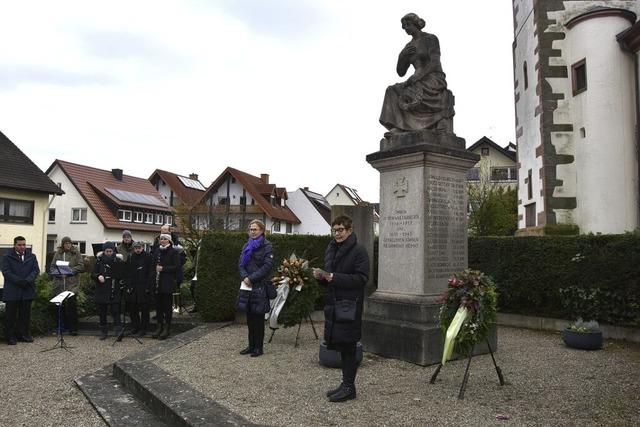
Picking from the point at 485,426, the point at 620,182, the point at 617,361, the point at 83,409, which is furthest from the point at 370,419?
the point at 620,182

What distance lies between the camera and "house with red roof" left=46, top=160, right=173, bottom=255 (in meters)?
41.2

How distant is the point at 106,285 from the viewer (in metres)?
9.89

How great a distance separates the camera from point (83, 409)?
18.4 feet

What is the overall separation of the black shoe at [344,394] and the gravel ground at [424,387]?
75 mm

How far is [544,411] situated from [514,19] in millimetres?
19945

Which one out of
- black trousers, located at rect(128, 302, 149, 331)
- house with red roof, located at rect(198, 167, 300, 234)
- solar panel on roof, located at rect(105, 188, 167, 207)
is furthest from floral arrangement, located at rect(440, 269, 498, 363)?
solar panel on roof, located at rect(105, 188, 167, 207)

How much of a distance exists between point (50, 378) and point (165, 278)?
9.09ft

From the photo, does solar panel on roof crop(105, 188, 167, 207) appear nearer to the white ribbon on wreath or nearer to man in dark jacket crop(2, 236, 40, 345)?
man in dark jacket crop(2, 236, 40, 345)

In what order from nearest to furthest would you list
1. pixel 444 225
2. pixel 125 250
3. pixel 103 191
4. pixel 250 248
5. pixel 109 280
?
pixel 444 225 → pixel 250 248 → pixel 109 280 → pixel 125 250 → pixel 103 191

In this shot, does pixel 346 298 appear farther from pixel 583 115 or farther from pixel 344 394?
pixel 583 115

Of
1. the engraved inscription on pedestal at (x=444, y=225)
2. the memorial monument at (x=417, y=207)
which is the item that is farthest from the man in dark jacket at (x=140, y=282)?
the engraved inscription on pedestal at (x=444, y=225)

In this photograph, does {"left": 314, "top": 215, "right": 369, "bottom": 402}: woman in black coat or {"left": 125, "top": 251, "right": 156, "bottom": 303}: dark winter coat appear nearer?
{"left": 314, "top": 215, "right": 369, "bottom": 402}: woman in black coat

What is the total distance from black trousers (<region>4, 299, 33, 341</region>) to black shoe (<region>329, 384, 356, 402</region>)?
23.1ft

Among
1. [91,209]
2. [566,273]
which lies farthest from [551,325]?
[91,209]
